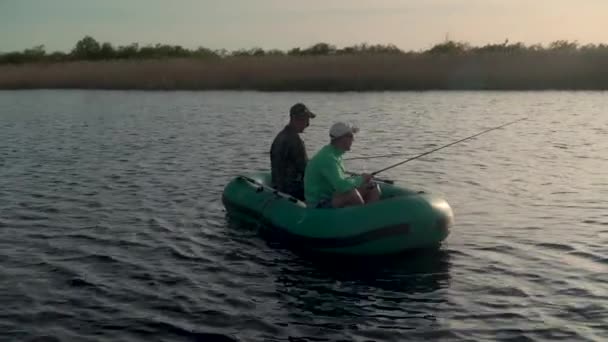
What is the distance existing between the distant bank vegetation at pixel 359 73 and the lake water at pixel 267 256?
1196 cm

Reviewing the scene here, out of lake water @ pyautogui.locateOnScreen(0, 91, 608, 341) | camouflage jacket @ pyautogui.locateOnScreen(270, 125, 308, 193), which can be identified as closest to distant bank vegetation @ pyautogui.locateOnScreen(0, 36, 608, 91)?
lake water @ pyautogui.locateOnScreen(0, 91, 608, 341)

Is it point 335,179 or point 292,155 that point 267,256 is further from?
point 292,155

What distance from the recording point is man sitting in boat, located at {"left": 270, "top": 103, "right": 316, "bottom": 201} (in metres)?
9.29

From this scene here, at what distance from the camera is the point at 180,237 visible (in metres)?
9.40

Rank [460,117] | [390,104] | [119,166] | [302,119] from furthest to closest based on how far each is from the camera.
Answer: [390,104] < [460,117] < [119,166] < [302,119]

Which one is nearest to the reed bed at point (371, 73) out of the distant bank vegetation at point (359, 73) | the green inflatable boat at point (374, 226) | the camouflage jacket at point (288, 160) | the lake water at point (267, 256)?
the distant bank vegetation at point (359, 73)

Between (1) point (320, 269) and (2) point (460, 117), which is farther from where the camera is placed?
(2) point (460, 117)

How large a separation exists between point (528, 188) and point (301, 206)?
15.9 ft

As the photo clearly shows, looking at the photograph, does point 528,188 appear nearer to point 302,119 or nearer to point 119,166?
point 302,119

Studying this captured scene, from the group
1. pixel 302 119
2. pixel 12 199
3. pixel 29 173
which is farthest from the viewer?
pixel 29 173

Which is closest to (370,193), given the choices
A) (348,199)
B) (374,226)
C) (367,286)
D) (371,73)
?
(348,199)

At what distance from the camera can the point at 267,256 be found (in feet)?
28.1

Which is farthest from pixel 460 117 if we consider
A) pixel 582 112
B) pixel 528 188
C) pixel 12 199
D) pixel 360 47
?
pixel 360 47

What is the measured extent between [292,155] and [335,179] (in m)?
1.35
